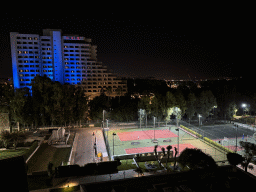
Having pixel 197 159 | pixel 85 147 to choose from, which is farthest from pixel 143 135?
pixel 197 159

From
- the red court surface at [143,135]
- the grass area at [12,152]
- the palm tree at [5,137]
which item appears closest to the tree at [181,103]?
the red court surface at [143,135]

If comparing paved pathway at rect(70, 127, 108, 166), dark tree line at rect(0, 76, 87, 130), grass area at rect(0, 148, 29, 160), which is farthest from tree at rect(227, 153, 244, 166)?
dark tree line at rect(0, 76, 87, 130)

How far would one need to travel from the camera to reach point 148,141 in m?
27.6

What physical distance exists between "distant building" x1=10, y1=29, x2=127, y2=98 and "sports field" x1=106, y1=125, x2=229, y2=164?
1187 inches

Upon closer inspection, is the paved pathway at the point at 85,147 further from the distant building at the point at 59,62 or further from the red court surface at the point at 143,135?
the distant building at the point at 59,62

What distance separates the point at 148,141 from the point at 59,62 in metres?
49.4

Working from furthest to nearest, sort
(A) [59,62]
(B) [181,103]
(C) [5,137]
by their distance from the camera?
1. (A) [59,62]
2. (B) [181,103]
3. (C) [5,137]

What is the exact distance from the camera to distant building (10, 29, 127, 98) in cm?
6094

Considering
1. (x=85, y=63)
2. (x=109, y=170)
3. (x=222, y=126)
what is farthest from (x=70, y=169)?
(x=85, y=63)

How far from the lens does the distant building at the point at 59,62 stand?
2399 inches

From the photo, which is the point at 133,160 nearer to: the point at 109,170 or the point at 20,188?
the point at 109,170

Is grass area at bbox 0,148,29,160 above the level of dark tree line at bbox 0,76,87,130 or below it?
→ below

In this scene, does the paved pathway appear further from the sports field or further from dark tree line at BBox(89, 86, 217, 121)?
dark tree line at BBox(89, 86, 217, 121)

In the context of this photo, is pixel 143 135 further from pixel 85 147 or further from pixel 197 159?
pixel 197 159
